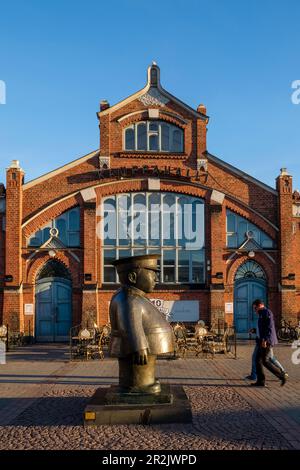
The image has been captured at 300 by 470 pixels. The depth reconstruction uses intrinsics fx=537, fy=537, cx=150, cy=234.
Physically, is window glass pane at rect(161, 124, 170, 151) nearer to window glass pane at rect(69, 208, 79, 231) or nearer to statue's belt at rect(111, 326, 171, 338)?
window glass pane at rect(69, 208, 79, 231)

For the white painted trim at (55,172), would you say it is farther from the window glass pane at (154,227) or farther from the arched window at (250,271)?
the arched window at (250,271)

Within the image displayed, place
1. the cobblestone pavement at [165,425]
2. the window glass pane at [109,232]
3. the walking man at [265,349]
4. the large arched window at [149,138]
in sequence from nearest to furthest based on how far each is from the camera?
1. the cobblestone pavement at [165,425]
2. the walking man at [265,349]
3. the window glass pane at [109,232]
4. the large arched window at [149,138]

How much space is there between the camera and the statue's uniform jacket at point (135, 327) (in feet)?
27.1

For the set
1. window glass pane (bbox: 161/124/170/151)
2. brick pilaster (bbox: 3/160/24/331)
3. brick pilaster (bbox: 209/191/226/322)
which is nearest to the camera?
brick pilaster (bbox: 3/160/24/331)

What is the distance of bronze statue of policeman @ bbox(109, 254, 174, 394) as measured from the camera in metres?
8.27

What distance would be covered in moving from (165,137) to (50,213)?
5854mm

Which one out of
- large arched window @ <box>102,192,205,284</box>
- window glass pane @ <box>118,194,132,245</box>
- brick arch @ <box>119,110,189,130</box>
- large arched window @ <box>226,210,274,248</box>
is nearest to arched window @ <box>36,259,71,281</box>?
large arched window @ <box>102,192,205,284</box>

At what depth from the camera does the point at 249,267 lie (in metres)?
22.8

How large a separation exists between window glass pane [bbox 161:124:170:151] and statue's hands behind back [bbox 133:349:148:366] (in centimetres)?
1568

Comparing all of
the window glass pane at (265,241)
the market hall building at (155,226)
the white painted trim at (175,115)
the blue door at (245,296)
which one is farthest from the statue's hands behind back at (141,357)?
the white painted trim at (175,115)

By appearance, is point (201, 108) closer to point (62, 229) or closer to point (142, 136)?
point (142, 136)

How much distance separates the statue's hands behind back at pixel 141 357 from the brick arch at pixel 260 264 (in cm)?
1458
